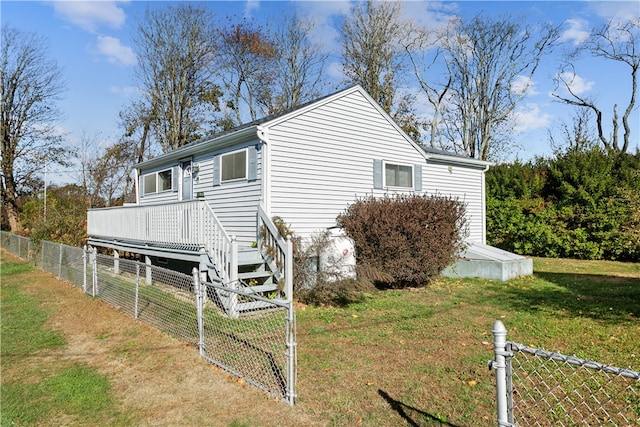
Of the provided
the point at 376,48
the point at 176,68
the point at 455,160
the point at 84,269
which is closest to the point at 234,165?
the point at 84,269

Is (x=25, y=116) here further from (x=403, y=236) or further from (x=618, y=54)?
(x=618, y=54)

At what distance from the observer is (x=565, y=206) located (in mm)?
15062

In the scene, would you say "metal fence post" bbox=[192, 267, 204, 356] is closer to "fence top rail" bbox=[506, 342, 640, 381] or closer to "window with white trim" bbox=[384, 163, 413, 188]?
"fence top rail" bbox=[506, 342, 640, 381]

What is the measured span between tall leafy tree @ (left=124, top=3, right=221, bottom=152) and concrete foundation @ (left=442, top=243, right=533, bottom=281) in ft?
63.2

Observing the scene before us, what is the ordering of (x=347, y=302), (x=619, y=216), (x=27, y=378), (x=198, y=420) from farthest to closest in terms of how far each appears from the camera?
(x=619, y=216) → (x=347, y=302) → (x=27, y=378) → (x=198, y=420)

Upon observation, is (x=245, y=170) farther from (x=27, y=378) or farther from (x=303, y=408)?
(x=303, y=408)

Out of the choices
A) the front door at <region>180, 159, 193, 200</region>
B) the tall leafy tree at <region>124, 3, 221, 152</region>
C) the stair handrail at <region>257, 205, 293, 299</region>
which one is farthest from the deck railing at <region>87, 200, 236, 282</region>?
the tall leafy tree at <region>124, 3, 221, 152</region>

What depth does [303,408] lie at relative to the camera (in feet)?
11.9

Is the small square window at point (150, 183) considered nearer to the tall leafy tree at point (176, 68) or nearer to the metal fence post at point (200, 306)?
the metal fence post at point (200, 306)

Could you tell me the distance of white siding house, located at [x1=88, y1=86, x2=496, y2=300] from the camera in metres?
8.65

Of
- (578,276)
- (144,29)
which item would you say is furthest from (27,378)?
(144,29)

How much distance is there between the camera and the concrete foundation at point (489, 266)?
10.4 metres

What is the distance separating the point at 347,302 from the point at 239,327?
96.4 inches

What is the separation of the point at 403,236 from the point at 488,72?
874 inches
